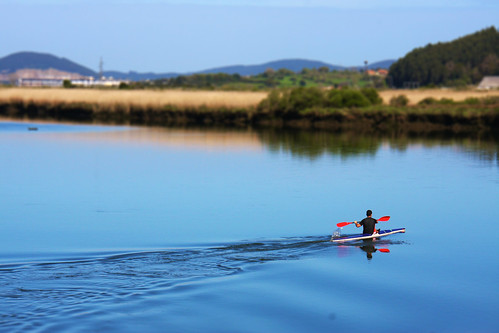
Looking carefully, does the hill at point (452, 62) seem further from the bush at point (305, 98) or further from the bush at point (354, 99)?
the bush at point (305, 98)

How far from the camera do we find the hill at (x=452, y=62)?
138875 mm

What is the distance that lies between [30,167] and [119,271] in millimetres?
15079

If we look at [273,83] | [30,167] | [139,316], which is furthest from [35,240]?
[273,83]

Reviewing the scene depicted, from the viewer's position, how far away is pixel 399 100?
5238 cm

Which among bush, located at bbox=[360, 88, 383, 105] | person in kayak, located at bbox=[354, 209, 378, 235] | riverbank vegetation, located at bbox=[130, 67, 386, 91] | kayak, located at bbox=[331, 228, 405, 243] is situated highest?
riverbank vegetation, located at bbox=[130, 67, 386, 91]

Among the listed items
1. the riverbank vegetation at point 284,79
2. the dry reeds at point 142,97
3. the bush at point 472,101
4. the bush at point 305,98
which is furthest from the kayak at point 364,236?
the riverbank vegetation at point 284,79

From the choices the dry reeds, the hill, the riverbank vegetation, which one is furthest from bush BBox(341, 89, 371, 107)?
the hill

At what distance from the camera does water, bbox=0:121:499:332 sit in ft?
35.7

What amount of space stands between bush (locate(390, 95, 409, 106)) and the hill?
85.0 m

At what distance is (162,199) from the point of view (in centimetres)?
2028

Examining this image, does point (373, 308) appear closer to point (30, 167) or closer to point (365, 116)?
point (30, 167)

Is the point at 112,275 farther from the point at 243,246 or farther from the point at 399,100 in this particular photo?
the point at 399,100

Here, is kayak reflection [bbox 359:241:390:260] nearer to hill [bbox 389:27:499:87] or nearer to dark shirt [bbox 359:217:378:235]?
dark shirt [bbox 359:217:378:235]

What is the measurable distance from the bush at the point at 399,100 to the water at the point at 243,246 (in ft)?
74.5
